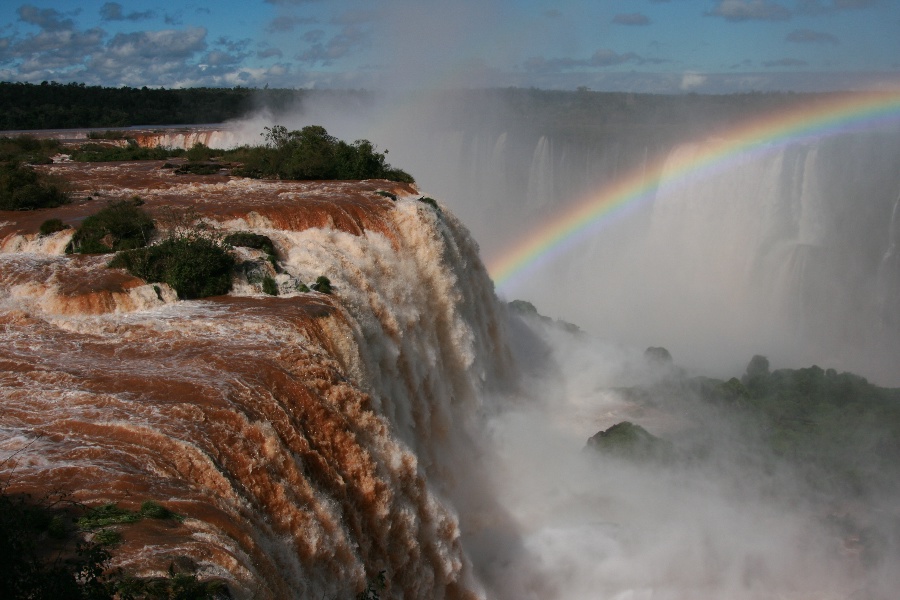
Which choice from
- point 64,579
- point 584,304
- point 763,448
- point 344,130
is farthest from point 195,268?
point 344,130

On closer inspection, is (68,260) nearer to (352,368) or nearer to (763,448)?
(352,368)

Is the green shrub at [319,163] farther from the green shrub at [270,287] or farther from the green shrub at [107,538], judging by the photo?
the green shrub at [107,538]

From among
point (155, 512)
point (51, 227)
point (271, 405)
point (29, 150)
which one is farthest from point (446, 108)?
point (155, 512)

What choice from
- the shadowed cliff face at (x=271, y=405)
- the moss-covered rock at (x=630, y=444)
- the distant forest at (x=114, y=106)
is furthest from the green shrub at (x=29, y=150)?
the distant forest at (x=114, y=106)

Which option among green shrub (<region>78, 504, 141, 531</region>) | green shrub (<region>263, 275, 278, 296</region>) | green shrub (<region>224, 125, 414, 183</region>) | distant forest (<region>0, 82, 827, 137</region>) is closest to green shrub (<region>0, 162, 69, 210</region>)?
green shrub (<region>224, 125, 414, 183</region>)

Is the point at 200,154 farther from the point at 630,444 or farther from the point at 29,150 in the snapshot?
the point at 630,444

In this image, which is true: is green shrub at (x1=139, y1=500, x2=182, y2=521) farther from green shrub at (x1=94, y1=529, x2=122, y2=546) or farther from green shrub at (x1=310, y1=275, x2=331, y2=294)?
green shrub at (x1=310, y1=275, x2=331, y2=294)
